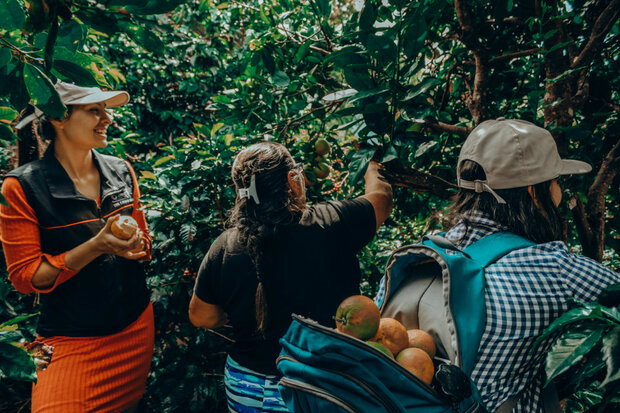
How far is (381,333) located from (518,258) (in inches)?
17.4

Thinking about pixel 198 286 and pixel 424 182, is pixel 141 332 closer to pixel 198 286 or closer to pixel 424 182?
pixel 198 286

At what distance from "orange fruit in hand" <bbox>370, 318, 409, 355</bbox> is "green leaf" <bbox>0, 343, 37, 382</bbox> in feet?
2.91

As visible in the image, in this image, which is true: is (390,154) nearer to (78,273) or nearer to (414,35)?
(414,35)

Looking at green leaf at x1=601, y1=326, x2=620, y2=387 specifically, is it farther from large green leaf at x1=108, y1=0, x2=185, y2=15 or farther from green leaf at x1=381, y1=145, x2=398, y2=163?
large green leaf at x1=108, y1=0, x2=185, y2=15

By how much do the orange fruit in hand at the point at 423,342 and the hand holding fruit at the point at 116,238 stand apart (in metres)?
1.23

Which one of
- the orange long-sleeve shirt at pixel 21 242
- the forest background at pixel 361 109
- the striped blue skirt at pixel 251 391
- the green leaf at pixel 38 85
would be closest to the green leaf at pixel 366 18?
the forest background at pixel 361 109

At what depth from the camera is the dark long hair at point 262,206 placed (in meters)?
1.47

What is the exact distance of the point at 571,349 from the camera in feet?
2.70

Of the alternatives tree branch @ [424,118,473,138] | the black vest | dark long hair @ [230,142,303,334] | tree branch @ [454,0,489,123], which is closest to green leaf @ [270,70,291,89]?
dark long hair @ [230,142,303,334]

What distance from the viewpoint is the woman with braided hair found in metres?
1.49

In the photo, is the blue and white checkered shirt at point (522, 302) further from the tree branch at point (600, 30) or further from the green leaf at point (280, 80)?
the green leaf at point (280, 80)

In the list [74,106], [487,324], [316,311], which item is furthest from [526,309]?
[74,106]

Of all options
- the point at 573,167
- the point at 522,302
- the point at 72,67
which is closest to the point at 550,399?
the point at 522,302

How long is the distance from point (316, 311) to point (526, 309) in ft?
2.45
